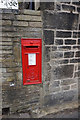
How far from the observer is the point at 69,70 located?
8.11ft

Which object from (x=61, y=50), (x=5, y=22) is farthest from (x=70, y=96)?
(x=5, y=22)

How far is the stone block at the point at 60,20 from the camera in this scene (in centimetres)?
210

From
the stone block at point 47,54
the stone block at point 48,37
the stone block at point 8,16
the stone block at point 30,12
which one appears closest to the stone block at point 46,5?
the stone block at point 30,12

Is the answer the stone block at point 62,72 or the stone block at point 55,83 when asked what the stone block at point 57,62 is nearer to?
the stone block at point 62,72

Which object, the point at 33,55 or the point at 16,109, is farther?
the point at 16,109

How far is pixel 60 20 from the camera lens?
7.18ft

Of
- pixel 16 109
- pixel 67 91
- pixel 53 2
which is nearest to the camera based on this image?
pixel 53 2

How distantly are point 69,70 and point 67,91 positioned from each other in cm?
60

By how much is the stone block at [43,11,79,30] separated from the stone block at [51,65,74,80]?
968 millimetres

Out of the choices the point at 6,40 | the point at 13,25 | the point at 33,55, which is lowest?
the point at 33,55

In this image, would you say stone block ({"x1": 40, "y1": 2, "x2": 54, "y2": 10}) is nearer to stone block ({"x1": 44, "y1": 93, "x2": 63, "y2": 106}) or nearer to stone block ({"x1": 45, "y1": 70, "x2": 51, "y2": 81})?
stone block ({"x1": 45, "y1": 70, "x2": 51, "y2": 81})

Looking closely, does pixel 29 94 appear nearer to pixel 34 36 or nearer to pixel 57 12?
pixel 34 36

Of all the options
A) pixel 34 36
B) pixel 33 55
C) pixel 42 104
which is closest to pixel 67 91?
pixel 42 104

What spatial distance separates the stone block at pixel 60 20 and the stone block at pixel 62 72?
0.97 m
